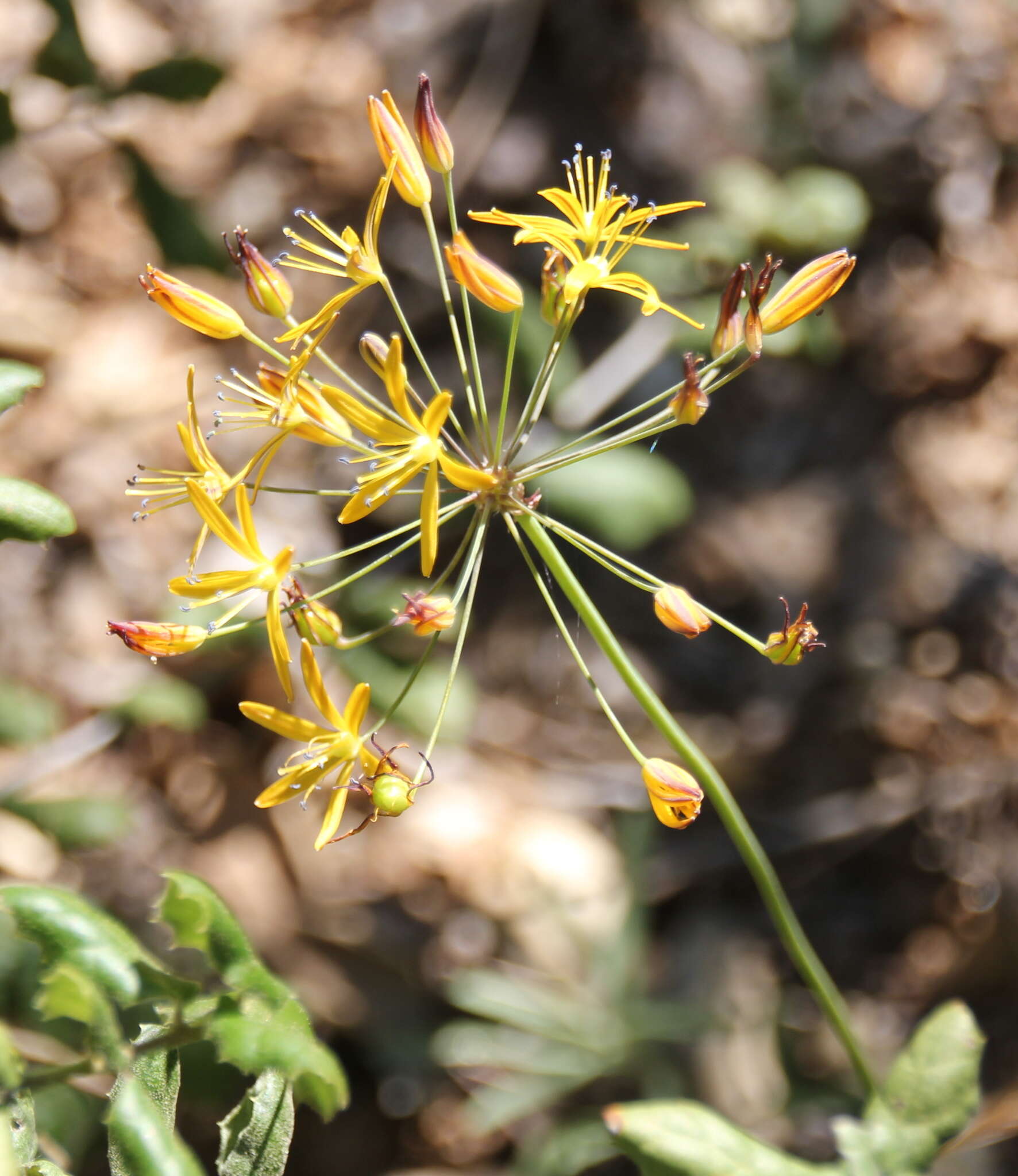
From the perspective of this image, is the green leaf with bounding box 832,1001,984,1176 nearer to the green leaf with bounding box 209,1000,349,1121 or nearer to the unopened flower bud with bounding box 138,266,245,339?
the green leaf with bounding box 209,1000,349,1121

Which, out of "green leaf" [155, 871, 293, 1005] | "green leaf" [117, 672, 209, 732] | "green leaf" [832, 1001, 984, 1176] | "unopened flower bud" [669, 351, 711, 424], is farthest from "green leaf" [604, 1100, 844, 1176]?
"green leaf" [117, 672, 209, 732]

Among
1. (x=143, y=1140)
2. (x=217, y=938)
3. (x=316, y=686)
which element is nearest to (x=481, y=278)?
(x=316, y=686)

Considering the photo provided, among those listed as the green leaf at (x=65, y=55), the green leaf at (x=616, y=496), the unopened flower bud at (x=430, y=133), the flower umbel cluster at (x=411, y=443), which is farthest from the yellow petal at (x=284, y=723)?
the green leaf at (x=65, y=55)

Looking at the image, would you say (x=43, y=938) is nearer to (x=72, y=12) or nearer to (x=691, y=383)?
(x=691, y=383)

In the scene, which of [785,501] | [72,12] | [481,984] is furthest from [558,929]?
[72,12]

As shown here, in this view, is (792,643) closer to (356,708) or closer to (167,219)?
(356,708)

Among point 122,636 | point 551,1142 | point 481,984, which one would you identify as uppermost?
point 122,636
